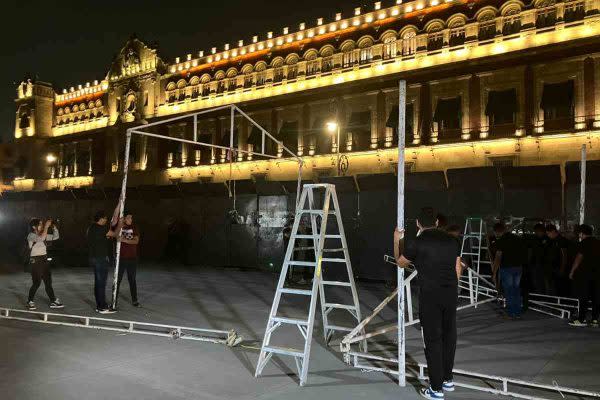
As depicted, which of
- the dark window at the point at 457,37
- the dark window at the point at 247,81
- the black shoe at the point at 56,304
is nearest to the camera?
the black shoe at the point at 56,304

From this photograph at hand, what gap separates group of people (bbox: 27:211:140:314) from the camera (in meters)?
10.4

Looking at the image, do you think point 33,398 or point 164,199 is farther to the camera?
point 164,199

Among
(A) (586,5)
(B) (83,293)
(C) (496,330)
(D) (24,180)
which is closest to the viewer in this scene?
(C) (496,330)

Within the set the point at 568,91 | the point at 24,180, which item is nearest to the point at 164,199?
the point at 568,91

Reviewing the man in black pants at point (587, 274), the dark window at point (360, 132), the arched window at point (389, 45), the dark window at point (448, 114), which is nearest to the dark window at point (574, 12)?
the dark window at point (448, 114)

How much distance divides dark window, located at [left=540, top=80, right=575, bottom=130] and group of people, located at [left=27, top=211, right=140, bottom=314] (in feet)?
68.8

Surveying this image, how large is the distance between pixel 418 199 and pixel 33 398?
1256cm

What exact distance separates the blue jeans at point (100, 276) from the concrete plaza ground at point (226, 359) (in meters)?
0.34

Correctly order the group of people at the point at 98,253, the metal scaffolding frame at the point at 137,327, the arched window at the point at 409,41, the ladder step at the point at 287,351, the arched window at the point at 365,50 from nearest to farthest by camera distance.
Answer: the ladder step at the point at 287,351, the metal scaffolding frame at the point at 137,327, the group of people at the point at 98,253, the arched window at the point at 409,41, the arched window at the point at 365,50

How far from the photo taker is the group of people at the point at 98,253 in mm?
10445

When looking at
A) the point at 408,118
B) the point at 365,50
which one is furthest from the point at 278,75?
the point at 408,118

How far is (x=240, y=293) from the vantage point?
13.8 metres

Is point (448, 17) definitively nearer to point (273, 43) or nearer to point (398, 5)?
point (398, 5)

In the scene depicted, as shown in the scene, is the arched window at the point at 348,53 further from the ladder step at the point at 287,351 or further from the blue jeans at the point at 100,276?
the ladder step at the point at 287,351
